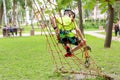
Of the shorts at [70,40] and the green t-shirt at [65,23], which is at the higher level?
the green t-shirt at [65,23]

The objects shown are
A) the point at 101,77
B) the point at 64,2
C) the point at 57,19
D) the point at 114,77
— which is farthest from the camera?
the point at 114,77

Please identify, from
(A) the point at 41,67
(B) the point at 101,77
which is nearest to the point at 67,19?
(B) the point at 101,77

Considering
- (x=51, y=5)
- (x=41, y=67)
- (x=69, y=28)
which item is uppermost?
(x=51, y=5)

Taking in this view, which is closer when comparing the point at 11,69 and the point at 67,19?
the point at 67,19

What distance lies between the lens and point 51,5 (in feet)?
20.8

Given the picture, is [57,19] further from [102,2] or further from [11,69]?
[11,69]

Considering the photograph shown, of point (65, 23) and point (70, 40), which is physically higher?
point (65, 23)

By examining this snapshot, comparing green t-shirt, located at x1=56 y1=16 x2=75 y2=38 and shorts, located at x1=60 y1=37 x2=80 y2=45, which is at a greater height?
green t-shirt, located at x1=56 y1=16 x2=75 y2=38

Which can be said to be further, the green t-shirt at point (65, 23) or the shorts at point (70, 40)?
the shorts at point (70, 40)

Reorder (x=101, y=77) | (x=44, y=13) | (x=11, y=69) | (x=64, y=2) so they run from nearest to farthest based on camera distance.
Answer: (x=64, y=2) → (x=44, y=13) → (x=101, y=77) → (x=11, y=69)

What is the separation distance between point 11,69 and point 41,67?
95 centimetres

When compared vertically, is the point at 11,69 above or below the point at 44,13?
below

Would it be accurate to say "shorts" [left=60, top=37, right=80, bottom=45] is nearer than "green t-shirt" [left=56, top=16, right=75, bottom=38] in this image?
No

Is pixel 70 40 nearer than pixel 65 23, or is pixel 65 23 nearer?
pixel 65 23
